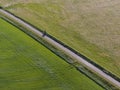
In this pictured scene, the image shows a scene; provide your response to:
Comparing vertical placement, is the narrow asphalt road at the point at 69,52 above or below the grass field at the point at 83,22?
below

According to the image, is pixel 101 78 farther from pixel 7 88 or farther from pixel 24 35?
pixel 24 35

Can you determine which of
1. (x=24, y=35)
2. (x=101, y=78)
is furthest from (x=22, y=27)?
(x=101, y=78)

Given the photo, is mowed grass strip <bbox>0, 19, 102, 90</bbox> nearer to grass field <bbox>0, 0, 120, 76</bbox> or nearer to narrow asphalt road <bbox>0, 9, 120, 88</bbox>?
narrow asphalt road <bbox>0, 9, 120, 88</bbox>

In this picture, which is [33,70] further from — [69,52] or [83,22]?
[83,22]

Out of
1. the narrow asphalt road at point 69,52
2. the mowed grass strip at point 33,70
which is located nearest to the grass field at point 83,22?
the narrow asphalt road at point 69,52

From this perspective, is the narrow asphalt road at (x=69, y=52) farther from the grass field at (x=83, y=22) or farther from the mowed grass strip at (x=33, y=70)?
the mowed grass strip at (x=33, y=70)
